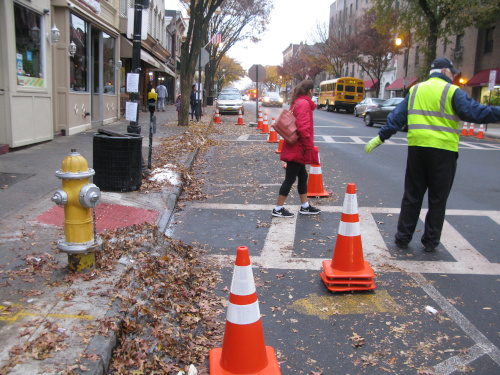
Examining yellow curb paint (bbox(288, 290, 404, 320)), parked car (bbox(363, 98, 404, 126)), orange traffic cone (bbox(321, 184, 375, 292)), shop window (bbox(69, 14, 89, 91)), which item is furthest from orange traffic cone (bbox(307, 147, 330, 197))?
parked car (bbox(363, 98, 404, 126))

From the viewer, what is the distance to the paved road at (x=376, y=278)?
3.26 m

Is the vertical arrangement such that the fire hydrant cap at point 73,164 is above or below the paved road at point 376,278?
above

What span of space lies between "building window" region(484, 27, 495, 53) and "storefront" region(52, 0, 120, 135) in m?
25.3

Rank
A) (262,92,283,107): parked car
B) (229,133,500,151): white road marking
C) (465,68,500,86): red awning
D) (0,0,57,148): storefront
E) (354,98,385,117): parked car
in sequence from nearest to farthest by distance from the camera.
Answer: (0,0,57,148): storefront
(229,133,500,151): white road marking
(354,98,385,117): parked car
(465,68,500,86): red awning
(262,92,283,107): parked car

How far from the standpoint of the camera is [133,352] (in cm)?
301

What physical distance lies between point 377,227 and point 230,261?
2.32 meters

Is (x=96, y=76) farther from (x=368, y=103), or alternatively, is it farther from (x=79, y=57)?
(x=368, y=103)

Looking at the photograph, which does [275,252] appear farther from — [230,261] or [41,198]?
[41,198]

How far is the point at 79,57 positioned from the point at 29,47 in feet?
13.8

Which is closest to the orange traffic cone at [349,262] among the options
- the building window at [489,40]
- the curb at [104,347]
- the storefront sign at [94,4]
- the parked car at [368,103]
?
the curb at [104,347]

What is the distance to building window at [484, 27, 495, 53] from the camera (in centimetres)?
3148

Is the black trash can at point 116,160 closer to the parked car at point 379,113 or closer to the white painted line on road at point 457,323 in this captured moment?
the white painted line on road at point 457,323

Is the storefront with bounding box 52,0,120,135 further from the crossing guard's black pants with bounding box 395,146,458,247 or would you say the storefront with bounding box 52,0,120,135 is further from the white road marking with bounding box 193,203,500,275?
the crossing guard's black pants with bounding box 395,146,458,247

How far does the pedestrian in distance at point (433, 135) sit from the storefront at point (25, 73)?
7622 millimetres
